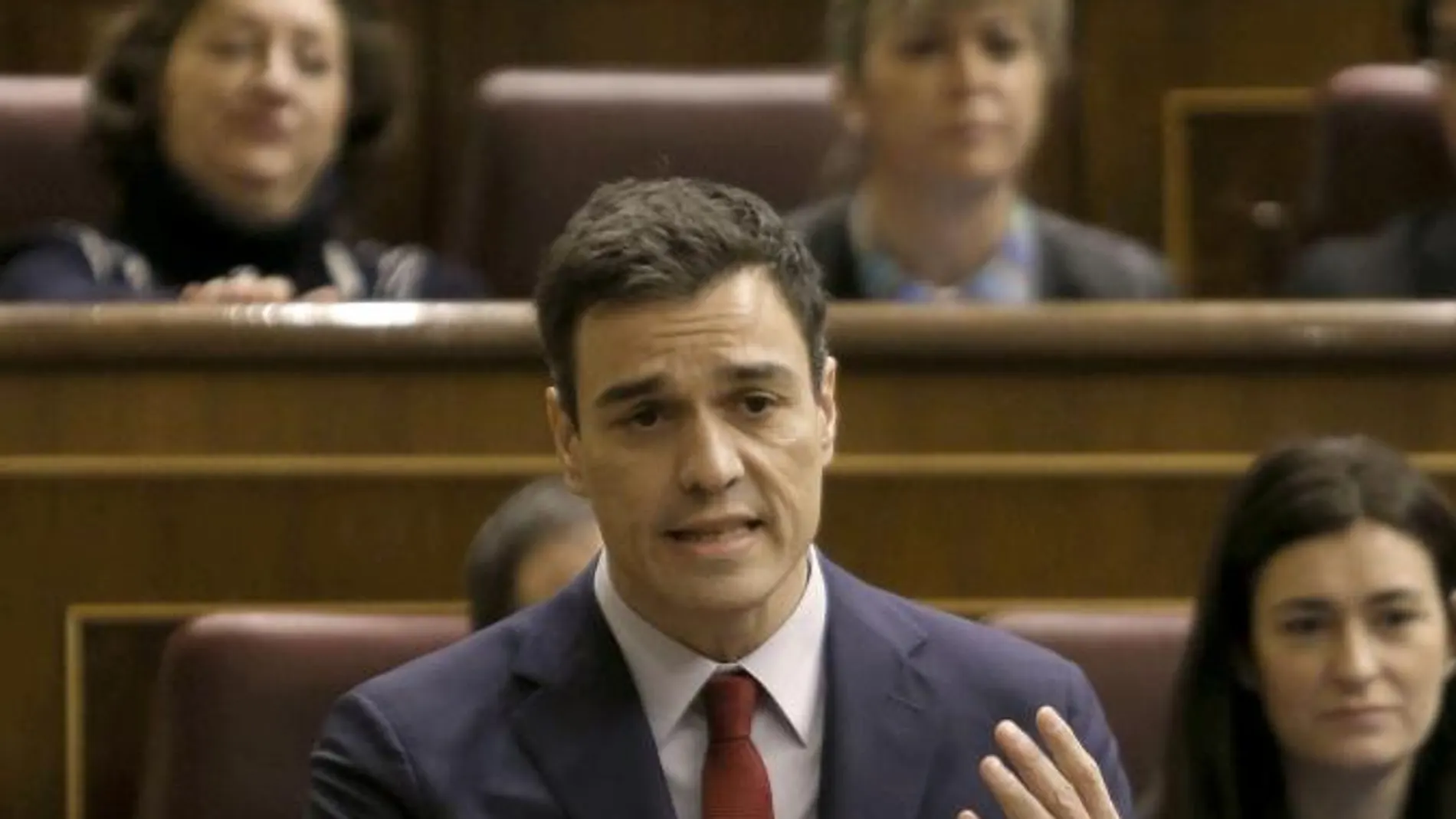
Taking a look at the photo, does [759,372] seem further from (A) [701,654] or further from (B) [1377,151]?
(B) [1377,151]

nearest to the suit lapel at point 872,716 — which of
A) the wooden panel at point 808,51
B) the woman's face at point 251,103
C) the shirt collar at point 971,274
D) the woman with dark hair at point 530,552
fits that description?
the woman with dark hair at point 530,552

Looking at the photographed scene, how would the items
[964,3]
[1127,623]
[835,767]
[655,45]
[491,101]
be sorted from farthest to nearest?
[655,45], [491,101], [964,3], [1127,623], [835,767]

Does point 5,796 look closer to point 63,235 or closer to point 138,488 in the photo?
point 138,488

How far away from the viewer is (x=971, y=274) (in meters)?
1.45

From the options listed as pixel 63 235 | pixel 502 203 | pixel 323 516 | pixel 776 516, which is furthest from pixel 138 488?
pixel 776 516

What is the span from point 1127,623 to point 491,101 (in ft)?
1.72

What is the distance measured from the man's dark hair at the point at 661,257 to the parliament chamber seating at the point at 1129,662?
1.22ft

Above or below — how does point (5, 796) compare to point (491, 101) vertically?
below

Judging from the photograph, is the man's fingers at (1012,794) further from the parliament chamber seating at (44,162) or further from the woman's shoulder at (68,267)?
the parliament chamber seating at (44,162)

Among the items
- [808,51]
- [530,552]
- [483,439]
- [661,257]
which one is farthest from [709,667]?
[808,51]

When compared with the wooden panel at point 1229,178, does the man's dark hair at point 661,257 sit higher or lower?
higher

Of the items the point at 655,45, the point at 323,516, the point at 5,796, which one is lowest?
the point at 5,796

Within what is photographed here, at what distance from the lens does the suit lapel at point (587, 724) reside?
810 millimetres

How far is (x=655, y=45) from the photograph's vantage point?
1.85 meters
